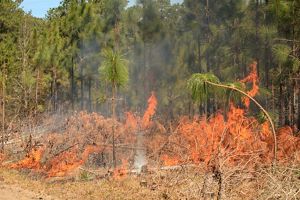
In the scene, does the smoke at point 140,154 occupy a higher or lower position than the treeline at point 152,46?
lower

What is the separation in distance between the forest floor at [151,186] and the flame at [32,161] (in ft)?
1.83

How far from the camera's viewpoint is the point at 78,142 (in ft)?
70.7

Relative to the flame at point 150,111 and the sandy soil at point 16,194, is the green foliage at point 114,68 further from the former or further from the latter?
the flame at point 150,111

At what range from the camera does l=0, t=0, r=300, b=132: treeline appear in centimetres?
2627

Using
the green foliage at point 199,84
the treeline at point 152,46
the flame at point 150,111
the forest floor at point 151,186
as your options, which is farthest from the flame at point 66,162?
the green foliage at point 199,84

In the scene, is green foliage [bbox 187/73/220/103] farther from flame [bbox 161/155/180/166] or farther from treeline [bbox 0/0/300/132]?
treeline [bbox 0/0/300/132]

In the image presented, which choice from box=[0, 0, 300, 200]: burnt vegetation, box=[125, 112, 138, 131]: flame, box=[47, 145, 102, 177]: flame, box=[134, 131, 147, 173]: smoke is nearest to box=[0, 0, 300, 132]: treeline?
box=[0, 0, 300, 200]: burnt vegetation

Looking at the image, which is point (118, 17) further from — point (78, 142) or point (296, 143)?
point (296, 143)

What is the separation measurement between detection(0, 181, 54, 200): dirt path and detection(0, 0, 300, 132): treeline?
968cm

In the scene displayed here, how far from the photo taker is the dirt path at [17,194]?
13.8 meters

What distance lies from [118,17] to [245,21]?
10.3 metres

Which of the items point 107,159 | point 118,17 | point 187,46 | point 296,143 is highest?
point 118,17

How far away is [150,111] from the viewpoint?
32.8m

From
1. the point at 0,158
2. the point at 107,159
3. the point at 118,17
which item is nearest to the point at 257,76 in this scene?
the point at 107,159
